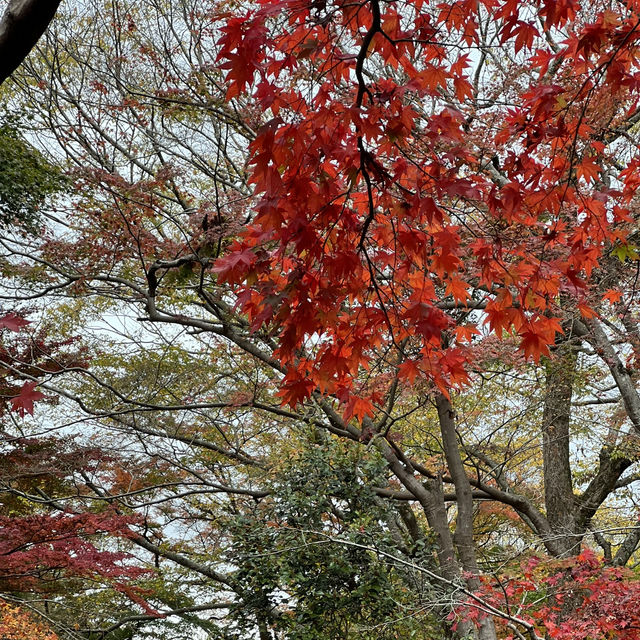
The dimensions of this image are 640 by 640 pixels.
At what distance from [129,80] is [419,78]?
4973mm

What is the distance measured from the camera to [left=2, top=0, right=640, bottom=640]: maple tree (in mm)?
2168

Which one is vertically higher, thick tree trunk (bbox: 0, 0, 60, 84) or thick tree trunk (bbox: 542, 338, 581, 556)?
thick tree trunk (bbox: 542, 338, 581, 556)

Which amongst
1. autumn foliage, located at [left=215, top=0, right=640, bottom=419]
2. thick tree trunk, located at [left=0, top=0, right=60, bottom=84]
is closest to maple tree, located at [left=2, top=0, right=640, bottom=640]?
autumn foliage, located at [left=215, top=0, right=640, bottom=419]

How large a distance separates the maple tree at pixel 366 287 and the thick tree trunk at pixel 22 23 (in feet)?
1.96

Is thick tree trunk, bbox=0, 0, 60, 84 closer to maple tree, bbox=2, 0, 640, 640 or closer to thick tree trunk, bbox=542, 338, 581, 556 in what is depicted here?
maple tree, bbox=2, 0, 640, 640

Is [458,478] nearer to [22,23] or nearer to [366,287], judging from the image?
[366,287]

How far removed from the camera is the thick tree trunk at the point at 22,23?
121 centimetres

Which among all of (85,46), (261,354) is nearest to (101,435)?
(261,354)

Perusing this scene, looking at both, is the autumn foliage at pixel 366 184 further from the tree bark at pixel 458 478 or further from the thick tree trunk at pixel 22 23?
the tree bark at pixel 458 478

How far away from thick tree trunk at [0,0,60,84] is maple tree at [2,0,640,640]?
1.96ft

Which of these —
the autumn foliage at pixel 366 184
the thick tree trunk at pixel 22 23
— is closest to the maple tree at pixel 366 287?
the autumn foliage at pixel 366 184

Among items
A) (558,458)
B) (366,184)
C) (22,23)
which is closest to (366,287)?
(366,184)

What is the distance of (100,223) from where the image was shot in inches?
220

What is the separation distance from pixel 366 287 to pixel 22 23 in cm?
145
